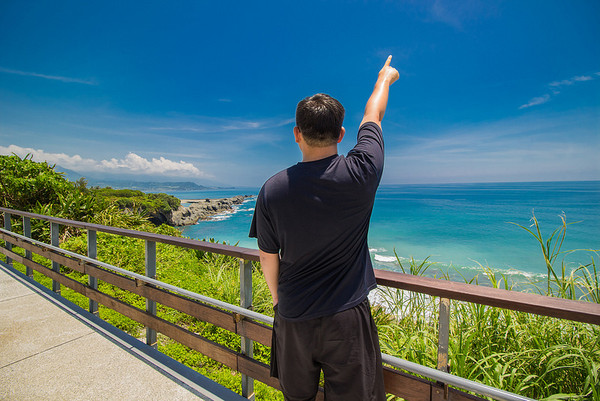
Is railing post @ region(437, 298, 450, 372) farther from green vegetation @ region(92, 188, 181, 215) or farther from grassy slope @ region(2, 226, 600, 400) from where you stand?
green vegetation @ region(92, 188, 181, 215)

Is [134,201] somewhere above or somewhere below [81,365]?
above

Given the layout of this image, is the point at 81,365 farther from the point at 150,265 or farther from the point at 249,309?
the point at 249,309

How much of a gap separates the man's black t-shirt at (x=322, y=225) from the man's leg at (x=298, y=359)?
56mm

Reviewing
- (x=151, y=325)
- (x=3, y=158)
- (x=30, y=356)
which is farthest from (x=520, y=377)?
(x=3, y=158)

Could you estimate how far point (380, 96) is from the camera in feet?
4.18

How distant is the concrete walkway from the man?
116 cm

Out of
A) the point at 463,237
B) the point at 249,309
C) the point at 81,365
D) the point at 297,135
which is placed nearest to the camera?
the point at 297,135

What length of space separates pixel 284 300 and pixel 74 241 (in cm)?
638

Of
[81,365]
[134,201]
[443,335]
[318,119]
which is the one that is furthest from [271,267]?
[134,201]

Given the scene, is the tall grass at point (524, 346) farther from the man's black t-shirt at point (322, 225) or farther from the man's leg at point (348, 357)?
the man's black t-shirt at point (322, 225)

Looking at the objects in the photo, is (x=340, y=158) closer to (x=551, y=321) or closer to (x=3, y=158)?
(x=551, y=321)

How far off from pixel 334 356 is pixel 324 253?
1.28 ft

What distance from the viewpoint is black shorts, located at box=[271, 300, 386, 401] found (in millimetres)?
1089

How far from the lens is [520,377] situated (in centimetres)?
197
